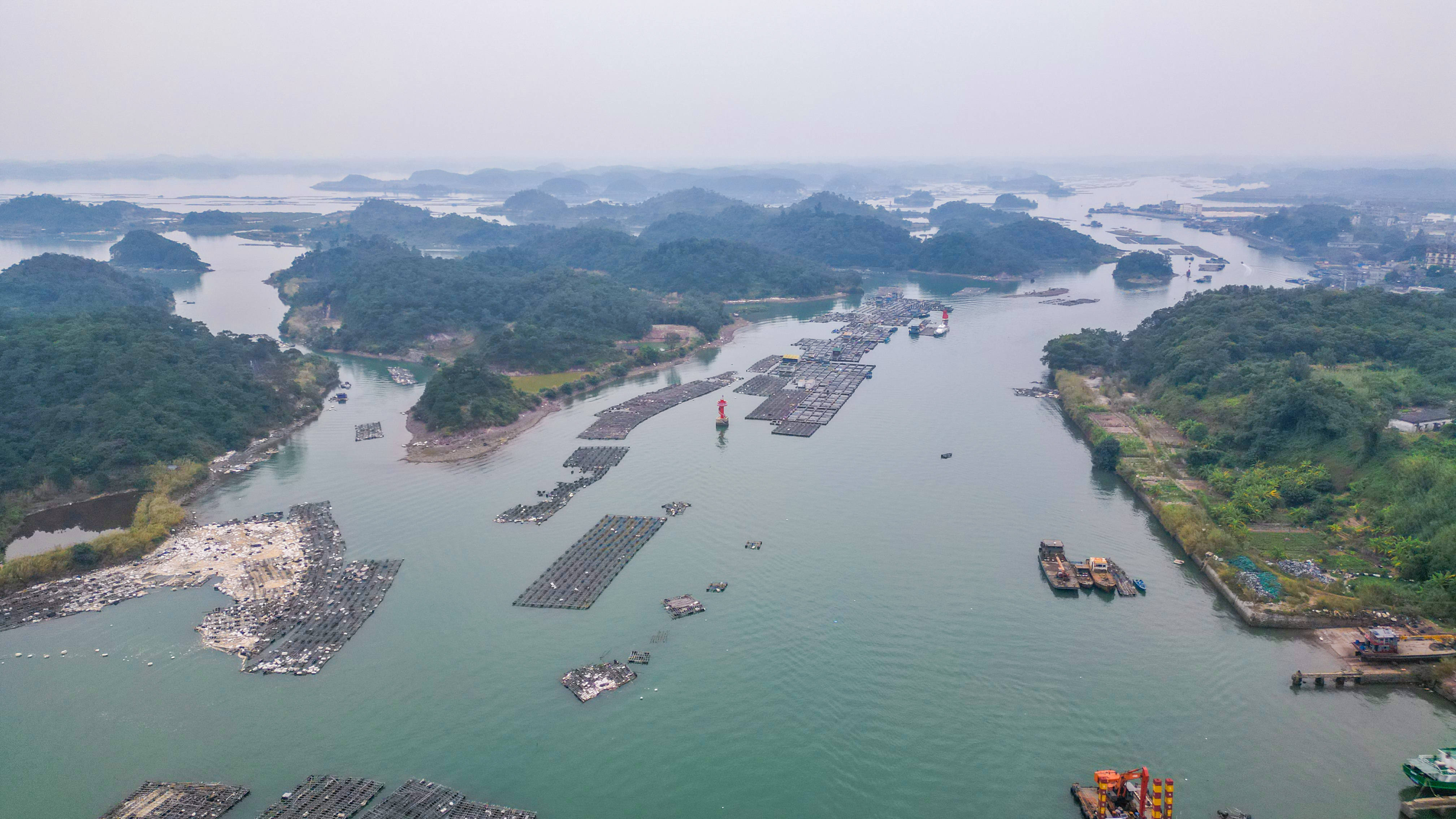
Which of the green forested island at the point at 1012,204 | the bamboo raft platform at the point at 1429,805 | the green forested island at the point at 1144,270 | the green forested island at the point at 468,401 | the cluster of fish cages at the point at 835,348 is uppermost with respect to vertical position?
the green forested island at the point at 1012,204

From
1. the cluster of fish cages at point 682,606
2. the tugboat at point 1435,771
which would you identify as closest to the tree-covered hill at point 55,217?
the cluster of fish cages at point 682,606

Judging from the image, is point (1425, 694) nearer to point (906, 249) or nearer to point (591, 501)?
point (591, 501)

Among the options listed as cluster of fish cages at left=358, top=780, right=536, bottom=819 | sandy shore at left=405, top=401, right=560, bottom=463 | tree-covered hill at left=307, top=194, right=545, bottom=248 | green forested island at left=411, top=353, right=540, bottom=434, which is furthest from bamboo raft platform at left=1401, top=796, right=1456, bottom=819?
tree-covered hill at left=307, top=194, right=545, bottom=248

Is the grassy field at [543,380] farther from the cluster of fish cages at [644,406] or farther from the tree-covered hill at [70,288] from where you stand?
the tree-covered hill at [70,288]

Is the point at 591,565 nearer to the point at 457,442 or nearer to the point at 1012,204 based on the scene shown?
the point at 457,442

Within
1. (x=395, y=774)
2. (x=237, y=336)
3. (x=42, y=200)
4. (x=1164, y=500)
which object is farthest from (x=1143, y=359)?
(x=42, y=200)

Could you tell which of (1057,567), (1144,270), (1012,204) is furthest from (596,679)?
(1012,204)
